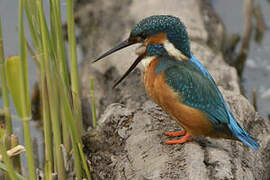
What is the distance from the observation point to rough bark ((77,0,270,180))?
8.95 feet

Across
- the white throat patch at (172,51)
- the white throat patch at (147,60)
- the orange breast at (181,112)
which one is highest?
the white throat patch at (172,51)

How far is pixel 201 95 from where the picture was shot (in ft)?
9.12

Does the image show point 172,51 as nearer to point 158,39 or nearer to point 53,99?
point 158,39

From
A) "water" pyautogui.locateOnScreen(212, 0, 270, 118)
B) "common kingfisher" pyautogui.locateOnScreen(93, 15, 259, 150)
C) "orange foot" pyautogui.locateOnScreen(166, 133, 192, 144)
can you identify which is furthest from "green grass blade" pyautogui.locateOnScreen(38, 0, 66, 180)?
"water" pyautogui.locateOnScreen(212, 0, 270, 118)

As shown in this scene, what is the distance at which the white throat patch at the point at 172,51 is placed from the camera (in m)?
2.86

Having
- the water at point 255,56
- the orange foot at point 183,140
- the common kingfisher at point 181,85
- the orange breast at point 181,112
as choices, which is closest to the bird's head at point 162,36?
the common kingfisher at point 181,85

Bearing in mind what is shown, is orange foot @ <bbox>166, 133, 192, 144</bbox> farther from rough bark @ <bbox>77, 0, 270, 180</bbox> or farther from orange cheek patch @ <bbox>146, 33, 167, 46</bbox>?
orange cheek patch @ <bbox>146, 33, 167, 46</bbox>

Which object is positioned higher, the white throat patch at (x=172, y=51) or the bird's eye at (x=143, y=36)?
the bird's eye at (x=143, y=36)

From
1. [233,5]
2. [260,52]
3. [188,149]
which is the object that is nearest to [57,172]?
[188,149]

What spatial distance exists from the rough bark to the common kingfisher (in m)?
0.14

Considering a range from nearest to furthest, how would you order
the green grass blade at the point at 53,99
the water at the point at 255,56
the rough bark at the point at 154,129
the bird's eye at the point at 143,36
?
the green grass blade at the point at 53,99 < the rough bark at the point at 154,129 < the bird's eye at the point at 143,36 < the water at the point at 255,56

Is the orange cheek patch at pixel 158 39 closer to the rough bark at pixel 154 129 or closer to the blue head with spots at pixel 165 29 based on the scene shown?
the blue head with spots at pixel 165 29

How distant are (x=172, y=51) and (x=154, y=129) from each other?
0.47m

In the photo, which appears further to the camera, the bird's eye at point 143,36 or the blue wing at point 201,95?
the bird's eye at point 143,36
